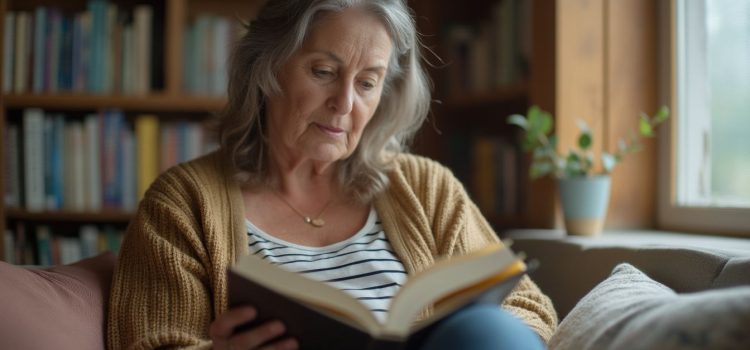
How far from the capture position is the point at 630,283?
118cm

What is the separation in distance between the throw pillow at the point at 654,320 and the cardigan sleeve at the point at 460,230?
0.68 feet

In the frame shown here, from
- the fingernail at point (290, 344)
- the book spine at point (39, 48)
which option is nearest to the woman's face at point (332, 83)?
the fingernail at point (290, 344)

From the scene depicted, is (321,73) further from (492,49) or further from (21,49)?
(21,49)

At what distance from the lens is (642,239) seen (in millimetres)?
1694

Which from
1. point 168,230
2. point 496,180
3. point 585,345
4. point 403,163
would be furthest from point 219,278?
point 496,180

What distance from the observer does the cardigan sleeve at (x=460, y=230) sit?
138cm

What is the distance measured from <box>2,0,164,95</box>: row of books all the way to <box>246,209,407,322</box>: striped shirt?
50.2 inches

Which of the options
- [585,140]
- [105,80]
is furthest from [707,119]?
[105,80]

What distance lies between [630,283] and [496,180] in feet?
4.07

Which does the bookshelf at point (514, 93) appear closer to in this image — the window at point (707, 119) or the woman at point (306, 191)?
the window at point (707, 119)

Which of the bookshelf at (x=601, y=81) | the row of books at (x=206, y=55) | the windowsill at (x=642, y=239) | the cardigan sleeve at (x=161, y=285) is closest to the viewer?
the cardigan sleeve at (x=161, y=285)

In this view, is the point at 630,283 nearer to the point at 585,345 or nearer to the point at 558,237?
the point at 585,345

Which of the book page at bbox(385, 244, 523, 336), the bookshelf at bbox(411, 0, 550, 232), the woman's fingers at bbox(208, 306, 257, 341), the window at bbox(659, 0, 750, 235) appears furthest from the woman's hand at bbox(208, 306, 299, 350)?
the window at bbox(659, 0, 750, 235)

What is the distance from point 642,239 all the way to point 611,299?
64 centimetres
